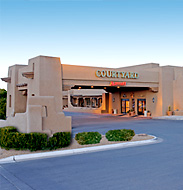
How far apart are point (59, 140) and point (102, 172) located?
373 centimetres

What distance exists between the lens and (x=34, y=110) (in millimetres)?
11031

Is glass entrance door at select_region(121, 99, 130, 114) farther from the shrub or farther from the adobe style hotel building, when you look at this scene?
the shrub

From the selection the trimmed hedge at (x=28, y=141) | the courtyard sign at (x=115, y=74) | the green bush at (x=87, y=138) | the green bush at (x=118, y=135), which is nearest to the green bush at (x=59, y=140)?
the trimmed hedge at (x=28, y=141)

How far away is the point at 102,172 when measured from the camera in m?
7.58

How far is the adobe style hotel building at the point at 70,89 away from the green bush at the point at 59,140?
71 centimetres

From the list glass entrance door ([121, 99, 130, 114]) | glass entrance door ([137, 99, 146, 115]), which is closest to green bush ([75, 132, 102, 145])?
glass entrance door ([137, 99, 146, 115])

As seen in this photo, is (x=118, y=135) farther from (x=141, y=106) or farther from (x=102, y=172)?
(x=141, y=106)

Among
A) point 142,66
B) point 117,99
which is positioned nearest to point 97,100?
point 117,99

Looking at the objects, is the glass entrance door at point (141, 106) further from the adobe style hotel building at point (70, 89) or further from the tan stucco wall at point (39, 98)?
the tan stucco wall at point (39, 98)

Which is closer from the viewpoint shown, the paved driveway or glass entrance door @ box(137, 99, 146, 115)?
the paved driveway

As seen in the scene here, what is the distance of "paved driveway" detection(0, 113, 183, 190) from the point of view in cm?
646

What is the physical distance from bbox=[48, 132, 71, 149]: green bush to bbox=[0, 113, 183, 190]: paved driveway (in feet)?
3.88

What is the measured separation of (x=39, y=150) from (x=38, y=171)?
272 cm

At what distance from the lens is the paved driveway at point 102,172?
6.46m
